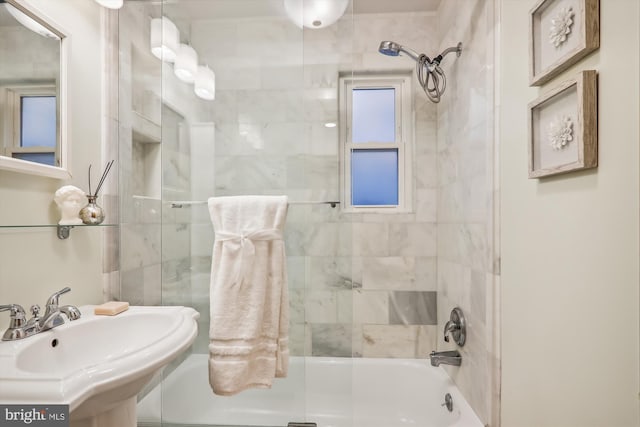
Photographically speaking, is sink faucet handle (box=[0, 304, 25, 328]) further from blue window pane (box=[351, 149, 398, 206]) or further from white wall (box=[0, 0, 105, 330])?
blue window pane (box=[351, 149, 398, 206])

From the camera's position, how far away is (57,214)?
3.96ft

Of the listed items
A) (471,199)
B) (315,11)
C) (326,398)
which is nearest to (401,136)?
(471,199)

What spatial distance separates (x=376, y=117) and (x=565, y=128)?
54.4 inches

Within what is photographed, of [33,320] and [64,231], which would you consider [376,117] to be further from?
[33,320]

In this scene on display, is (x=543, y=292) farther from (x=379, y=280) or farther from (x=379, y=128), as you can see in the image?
(x=379, y=128)

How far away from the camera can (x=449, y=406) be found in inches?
62.6

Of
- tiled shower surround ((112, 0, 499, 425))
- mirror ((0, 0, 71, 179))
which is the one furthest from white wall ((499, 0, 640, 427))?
mirror ((0, 0, 71, 179))

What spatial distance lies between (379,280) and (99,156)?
163 cm

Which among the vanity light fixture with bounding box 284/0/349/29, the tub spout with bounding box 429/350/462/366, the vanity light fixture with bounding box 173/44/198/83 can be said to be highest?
the vanity light fixture with bounding box 284/0/349/29

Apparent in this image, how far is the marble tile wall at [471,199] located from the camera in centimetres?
124

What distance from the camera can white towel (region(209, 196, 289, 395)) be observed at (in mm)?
1218

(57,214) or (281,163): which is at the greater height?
(281,163)

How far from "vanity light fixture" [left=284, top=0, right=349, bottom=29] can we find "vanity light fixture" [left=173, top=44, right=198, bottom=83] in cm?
44

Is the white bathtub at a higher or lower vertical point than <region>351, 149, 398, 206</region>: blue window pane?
lower
